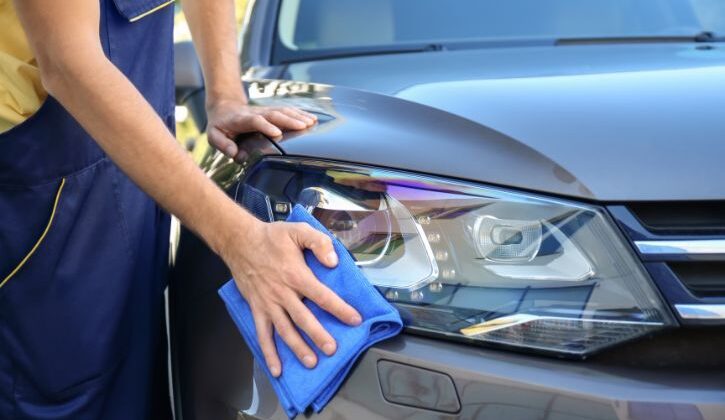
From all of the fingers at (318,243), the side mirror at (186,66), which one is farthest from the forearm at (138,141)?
the side mirror at (186,66)

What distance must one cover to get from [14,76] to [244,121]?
0.41 m

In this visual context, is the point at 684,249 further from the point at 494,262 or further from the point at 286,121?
the point at 286,121

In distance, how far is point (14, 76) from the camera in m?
1.59

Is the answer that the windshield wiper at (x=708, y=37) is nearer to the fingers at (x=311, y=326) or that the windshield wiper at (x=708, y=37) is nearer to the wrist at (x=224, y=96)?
the wrist at (x=224, y=96)

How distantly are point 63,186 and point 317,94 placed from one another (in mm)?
522

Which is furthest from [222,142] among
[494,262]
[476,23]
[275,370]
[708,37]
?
[708,37]

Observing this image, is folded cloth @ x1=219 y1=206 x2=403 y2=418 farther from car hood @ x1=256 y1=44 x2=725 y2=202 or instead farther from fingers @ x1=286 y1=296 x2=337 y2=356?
car hood @ x1=256 y1=44 x2=725 y2=202

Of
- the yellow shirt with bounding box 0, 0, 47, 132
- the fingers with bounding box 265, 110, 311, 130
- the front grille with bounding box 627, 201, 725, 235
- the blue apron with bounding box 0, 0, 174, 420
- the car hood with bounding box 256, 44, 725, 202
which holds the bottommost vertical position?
the blue apron with bounding box 0, 0, 174, 420

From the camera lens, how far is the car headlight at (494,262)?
4.06 ft

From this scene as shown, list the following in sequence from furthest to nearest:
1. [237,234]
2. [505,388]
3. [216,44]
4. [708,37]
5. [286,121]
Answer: [708,37] → [216,44] → [286,121] → [237,234] → [505,388]

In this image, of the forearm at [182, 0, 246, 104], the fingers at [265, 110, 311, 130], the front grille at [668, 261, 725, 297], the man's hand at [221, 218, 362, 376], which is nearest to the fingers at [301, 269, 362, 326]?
the man's hand at [221, 218, 362, 376]

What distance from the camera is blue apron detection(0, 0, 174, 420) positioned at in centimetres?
158

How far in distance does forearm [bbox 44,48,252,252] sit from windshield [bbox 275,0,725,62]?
0.93 metres

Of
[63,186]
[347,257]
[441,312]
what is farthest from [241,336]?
[63,186]
